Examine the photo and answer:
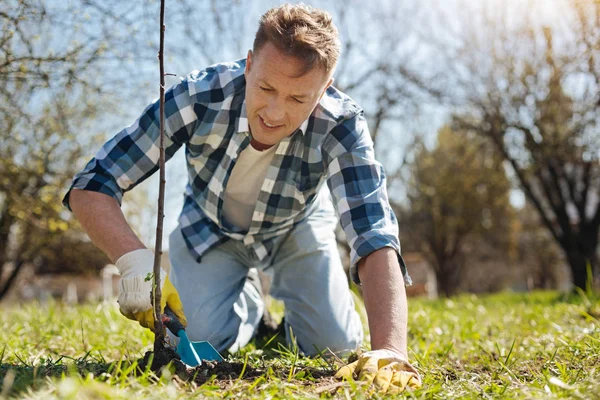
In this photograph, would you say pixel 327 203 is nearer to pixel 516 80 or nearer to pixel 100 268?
pixel 516 80

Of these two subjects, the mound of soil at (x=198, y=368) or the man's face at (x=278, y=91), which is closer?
the mound of soil at (x=198, y=368)

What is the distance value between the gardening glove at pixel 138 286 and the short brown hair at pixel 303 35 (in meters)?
0.92

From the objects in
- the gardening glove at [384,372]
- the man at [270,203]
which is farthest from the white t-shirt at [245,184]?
the gardening glove at [384,372]

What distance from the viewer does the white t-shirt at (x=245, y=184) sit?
8.47 ft

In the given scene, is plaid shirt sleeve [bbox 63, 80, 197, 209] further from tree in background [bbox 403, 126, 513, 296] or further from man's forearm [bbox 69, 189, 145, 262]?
tree in background [bbox 403, 126, 513, 296]

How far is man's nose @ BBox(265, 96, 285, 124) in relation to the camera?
214 cm

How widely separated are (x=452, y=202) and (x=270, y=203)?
39.8 ft

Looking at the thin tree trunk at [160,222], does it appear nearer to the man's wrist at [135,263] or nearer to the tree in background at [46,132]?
the man's wrist at [135,263]

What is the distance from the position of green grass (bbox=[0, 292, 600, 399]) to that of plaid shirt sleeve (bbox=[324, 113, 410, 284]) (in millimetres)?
485

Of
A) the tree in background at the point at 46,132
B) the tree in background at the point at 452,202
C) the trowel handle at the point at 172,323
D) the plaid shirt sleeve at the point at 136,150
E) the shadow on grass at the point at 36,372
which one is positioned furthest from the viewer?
the tree in background at the point at 452,202

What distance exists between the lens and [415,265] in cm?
1880

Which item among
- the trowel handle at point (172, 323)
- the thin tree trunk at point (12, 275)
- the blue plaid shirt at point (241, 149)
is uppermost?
the blue plaid shirt at point (241, 149)

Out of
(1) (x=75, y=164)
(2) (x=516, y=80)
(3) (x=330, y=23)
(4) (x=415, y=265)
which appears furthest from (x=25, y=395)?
(4) (x=415, y=265)

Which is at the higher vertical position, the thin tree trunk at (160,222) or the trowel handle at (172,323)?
the thin tree trunk at (160,222)
